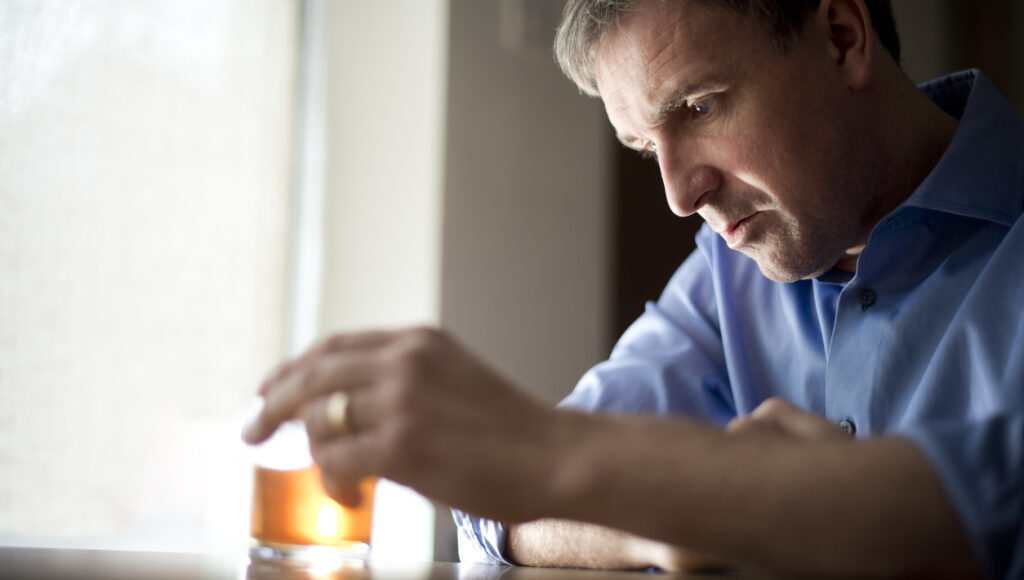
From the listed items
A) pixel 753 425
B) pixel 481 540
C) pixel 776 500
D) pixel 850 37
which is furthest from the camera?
pixel 850 37

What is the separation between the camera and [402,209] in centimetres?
214

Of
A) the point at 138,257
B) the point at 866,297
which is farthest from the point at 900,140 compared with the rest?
the point at 138,257

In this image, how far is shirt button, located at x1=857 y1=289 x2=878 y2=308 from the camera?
3.64 feet

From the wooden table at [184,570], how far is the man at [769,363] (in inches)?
3.1

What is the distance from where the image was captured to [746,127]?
1.15 m

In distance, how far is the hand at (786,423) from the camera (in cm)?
61

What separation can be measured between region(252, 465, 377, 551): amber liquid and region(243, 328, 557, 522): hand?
10.0 inches

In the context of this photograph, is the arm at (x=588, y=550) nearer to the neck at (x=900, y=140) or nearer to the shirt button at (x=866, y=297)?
the shirt button at (x=866, y=297)

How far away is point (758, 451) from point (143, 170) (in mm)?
1716

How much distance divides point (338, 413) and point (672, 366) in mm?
781

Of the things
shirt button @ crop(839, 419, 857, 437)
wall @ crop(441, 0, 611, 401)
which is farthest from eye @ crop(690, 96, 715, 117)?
wall @ crop(441, 0, 611, 401)

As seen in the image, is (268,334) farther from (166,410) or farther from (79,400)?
(79,400)

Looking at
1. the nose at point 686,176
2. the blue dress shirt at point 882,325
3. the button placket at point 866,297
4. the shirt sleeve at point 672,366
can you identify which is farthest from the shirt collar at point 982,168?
the shirt sleeve at point 672,366

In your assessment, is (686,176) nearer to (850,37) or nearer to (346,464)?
(850,37)
